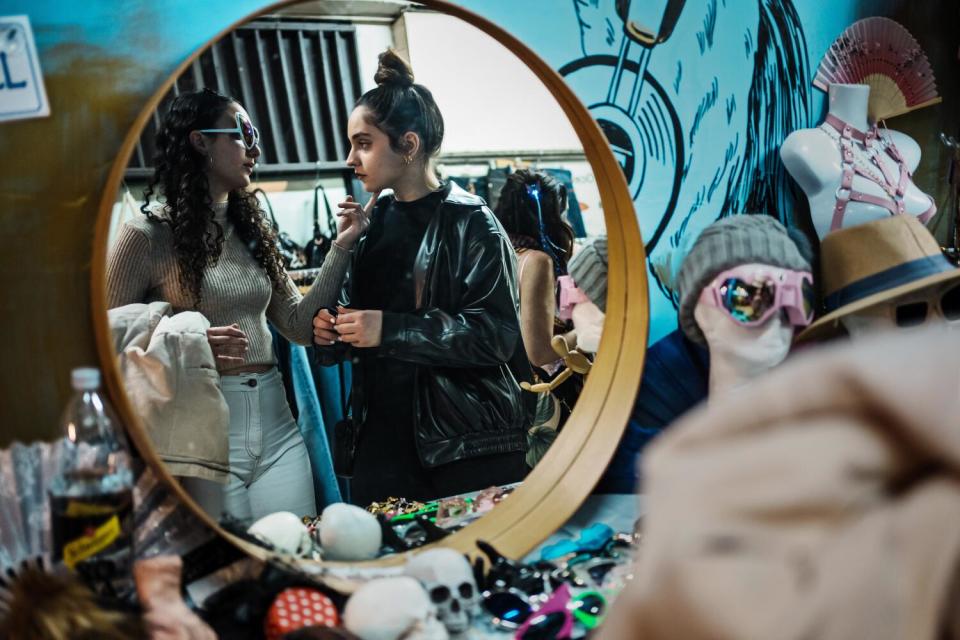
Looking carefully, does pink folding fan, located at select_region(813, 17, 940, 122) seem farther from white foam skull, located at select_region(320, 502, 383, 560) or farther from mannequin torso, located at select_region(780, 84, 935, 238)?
white foam skull, located at select_region(320, 502, 383, 560)

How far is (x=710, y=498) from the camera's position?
46 centimetres

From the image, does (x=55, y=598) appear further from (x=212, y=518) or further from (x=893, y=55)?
(x=893, y=55)

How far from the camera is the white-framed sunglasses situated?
1230 millimetres

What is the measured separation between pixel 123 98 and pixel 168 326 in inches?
12.6

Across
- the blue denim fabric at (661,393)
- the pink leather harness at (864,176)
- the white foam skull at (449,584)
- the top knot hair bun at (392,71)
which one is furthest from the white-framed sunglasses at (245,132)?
the pink leather harness at (864,176)

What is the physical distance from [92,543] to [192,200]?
1.69 ft

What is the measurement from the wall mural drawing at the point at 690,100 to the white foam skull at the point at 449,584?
2.03 ft

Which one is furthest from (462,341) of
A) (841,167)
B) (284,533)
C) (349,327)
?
(841,167)

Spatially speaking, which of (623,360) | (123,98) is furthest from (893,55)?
(123,98)

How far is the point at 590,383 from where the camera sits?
58.1 inches

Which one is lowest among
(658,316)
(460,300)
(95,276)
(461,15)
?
(658,316)

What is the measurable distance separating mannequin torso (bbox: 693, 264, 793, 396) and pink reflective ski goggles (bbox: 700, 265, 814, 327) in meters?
0.01

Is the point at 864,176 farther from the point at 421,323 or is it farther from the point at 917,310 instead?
the point at 421,323

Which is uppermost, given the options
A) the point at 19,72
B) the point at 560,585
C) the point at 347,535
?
the point at 19,72
